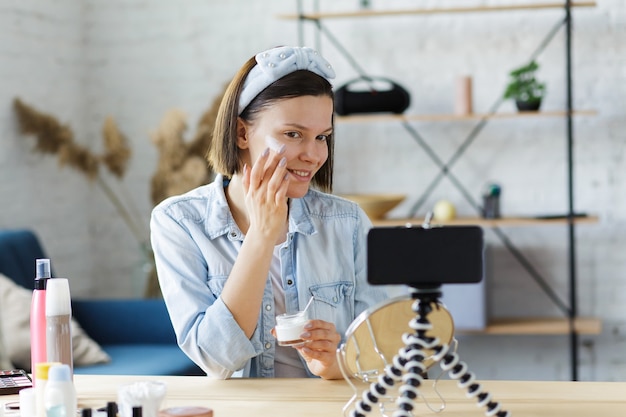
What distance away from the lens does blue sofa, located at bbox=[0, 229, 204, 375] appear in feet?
11.9

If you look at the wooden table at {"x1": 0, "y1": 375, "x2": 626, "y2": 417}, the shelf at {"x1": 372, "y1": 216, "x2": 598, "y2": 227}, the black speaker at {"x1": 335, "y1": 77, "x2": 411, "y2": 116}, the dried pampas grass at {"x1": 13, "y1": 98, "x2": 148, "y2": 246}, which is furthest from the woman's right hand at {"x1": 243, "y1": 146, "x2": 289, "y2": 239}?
the dried pampas grass at {"x1": 13, "y1": 98, "x2": 148, "y2": 246}

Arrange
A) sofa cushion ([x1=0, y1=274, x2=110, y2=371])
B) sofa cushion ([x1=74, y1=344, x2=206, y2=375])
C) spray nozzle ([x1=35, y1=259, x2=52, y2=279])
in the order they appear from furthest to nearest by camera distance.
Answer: sofa cushion ([x1=74, y1=344, x2=206, y2=375])
sofa cushion ([x1=0, y1=274, x2=110, y2=371])
spray nozzle ([x1=35, y1=259, x2=52, y2=279])

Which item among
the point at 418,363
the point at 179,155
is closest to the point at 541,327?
the point at 179,155

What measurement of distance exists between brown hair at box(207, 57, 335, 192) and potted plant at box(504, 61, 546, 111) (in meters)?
2.10

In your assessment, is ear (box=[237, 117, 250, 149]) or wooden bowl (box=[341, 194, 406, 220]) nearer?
ear (box=[237, 117, 250, 149])

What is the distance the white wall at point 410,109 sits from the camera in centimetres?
423

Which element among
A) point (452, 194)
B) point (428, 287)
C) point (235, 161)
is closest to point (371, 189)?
point (452, 194)

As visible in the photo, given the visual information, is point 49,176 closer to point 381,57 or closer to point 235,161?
point 381,57

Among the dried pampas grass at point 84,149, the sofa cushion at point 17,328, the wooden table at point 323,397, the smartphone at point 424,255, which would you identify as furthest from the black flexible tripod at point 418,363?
the dried pampas grass at point 84,149

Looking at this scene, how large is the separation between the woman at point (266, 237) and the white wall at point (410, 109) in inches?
94.2

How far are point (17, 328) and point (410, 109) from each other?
206cm

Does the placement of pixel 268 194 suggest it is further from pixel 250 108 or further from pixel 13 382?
pixel 13 382

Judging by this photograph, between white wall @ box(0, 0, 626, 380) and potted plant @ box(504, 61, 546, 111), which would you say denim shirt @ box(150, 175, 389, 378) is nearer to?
potted plant @ box(504, 61, 546, 111)

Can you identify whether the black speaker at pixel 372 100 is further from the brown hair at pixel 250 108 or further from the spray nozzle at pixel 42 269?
the spray nozzle at pixel 42 269
